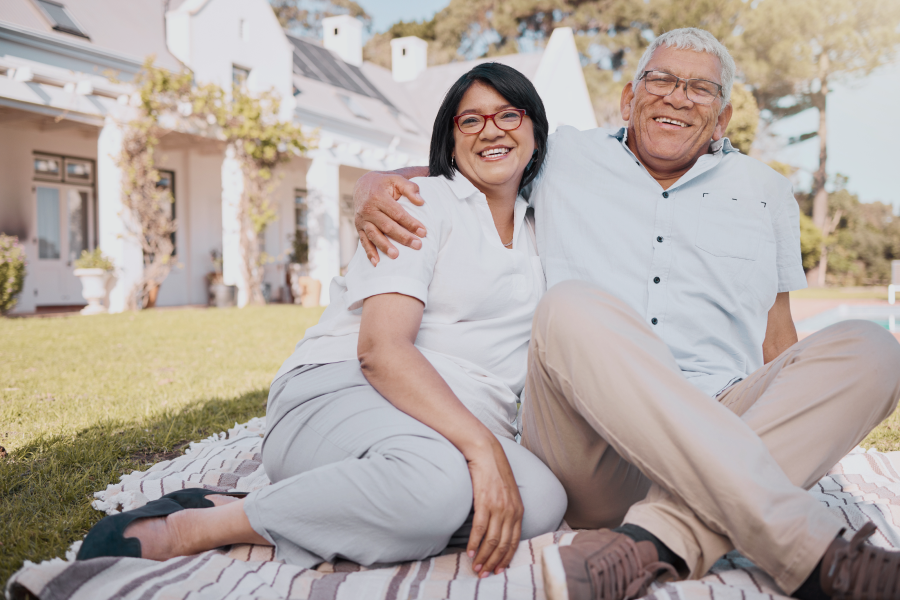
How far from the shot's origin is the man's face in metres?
2.30

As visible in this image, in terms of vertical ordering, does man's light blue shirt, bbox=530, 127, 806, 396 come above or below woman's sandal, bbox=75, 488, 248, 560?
above

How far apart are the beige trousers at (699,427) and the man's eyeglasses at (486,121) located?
66cm

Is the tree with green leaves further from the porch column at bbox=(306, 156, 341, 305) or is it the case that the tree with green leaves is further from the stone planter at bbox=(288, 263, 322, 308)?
the stone planter at bbox=(288, 263, 322, 308)

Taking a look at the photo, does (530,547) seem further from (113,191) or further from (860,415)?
(113,191)

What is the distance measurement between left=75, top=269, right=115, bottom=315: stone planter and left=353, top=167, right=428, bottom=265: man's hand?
354 inches

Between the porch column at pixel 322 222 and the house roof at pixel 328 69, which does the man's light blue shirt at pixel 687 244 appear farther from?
the house roof at pixel 328 69

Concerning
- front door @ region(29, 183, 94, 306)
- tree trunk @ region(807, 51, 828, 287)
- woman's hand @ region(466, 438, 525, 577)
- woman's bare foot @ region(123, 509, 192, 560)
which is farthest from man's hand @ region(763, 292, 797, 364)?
tree trunk @ region(807, 51, 828, 287)

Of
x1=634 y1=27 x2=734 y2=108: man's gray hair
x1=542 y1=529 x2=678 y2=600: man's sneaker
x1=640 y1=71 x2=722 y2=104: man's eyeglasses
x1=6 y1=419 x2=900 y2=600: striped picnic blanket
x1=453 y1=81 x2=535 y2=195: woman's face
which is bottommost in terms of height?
x1=6 y1=419 x2=900 y2=600: striped picnic blanket

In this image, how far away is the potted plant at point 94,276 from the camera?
964 cm

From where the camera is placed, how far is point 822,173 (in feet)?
78.8

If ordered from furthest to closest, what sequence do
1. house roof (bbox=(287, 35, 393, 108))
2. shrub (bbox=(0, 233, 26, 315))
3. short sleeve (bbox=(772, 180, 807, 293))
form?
1. house roof (bbox=(287, 35, 393, 108))
2. shrub (bbox=(0, 233, 26, 315))
3. short sleeve (bbox=(772, 180, 807, 293))

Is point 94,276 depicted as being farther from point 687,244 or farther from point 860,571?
point 860,571

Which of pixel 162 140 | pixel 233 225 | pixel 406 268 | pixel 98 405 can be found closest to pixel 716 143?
pixel 406 268

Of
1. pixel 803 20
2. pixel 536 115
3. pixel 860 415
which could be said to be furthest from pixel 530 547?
pixel 803 20
